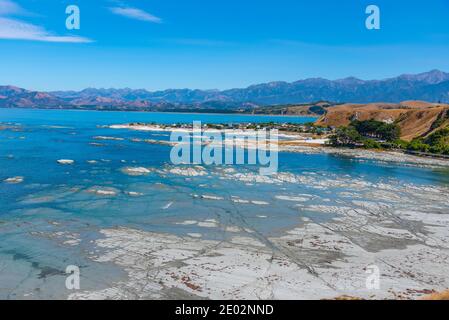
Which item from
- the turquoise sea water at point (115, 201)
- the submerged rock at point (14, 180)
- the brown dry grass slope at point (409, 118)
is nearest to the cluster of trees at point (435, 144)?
the brown dry grass slope at point (409, 118)

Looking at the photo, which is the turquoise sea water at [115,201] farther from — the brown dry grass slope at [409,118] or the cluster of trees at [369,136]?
the brown dry grass slope at [409,118]

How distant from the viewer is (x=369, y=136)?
10169 cm

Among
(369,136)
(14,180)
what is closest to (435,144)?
(369,136)

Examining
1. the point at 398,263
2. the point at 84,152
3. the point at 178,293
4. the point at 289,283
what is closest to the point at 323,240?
the point at 398,263

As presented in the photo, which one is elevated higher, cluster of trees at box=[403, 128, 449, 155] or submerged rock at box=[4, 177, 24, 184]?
cluster of trees at box=[403, 128, 449, 155]

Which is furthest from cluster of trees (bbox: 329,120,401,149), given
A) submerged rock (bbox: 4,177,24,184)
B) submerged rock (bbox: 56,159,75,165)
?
submerged rock (bbox: 4,177,24,184)

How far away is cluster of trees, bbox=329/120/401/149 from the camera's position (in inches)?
3351

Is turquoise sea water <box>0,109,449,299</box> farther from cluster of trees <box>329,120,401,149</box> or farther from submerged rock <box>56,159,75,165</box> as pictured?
→ cluster of trees <box>329,120,401,149</box>

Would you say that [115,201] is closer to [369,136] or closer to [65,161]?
[65,161]

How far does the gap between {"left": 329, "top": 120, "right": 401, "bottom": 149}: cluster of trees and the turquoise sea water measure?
2439 centimetres

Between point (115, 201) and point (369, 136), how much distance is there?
268ft

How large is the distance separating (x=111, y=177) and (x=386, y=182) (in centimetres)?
3032
